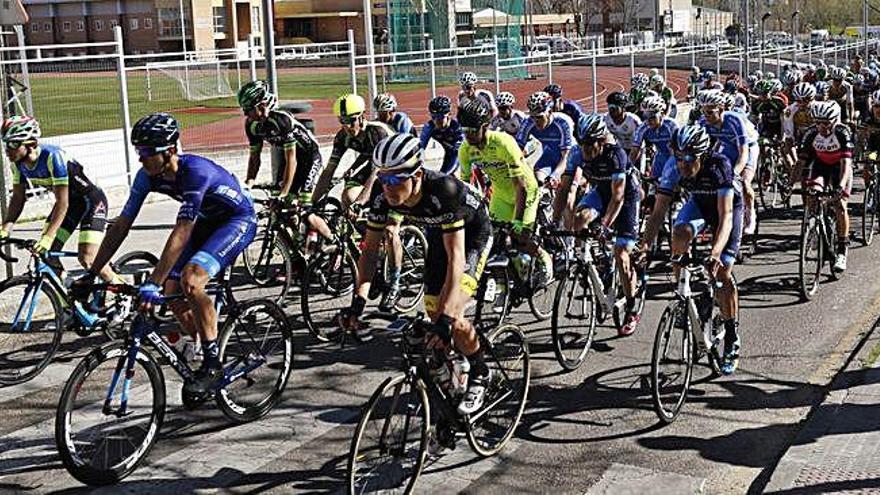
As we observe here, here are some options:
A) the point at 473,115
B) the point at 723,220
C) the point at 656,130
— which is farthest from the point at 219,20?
the point at 723,220

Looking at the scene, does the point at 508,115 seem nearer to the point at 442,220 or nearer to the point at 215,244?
the point at 215,244

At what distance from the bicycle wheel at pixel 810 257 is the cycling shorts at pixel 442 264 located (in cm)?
547

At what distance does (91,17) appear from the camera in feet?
263

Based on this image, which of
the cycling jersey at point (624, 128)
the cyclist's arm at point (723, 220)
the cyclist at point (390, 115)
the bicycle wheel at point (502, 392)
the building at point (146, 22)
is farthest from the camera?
the building at point (146, 22)

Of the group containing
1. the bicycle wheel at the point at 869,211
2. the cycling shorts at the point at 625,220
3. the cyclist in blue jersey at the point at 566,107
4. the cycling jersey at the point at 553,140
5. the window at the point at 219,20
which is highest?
the window at the point at 219,20

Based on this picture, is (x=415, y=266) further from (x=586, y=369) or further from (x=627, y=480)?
(x=627, y=480)

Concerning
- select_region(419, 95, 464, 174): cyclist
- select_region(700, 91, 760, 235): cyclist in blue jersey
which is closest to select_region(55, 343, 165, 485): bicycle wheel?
select_region(419, 95, 464, 174): cyclist

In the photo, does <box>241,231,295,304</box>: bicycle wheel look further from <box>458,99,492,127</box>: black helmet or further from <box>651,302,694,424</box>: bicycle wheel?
<box>651,302,694,424</box>: bicycle wheel

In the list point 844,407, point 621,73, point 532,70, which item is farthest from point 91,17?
point 844,407

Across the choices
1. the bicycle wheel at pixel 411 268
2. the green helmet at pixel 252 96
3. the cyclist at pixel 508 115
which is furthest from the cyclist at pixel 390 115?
the green helmet at pixel 252 96

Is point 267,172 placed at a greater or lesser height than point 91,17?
lesser

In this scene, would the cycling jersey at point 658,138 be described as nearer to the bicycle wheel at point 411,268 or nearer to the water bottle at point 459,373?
the bicycle wheel at point 411,268

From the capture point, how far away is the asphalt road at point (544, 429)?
248 inches

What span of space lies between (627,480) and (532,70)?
32412mm
